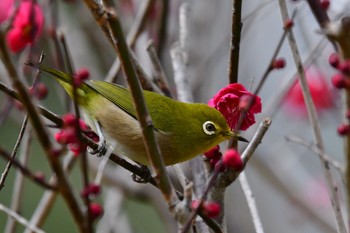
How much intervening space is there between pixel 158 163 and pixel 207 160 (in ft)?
2.86

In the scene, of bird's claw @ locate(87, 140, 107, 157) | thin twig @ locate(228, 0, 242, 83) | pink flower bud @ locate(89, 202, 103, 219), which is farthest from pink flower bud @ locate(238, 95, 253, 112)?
bird's claw @ locate(87, 140, 107, 157)

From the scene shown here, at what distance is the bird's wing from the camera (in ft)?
10.9

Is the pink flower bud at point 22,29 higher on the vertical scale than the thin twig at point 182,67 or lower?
lower

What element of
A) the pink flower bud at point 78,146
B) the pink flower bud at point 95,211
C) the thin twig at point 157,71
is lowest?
the pink flower bud at point 95,211

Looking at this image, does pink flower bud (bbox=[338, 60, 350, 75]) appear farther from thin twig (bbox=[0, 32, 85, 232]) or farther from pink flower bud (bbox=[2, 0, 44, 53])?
pink flower bud (bbox=[2, 0, 44, 53])

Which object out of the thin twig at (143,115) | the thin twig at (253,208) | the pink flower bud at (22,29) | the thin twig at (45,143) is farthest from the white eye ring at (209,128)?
the thin twig at (45,143)

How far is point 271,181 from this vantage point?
17.0ft

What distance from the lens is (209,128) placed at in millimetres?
2992

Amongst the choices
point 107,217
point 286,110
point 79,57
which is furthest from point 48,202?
point 286,110

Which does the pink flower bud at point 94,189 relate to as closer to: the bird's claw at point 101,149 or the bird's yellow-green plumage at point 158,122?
the bird's claw at point 101,149

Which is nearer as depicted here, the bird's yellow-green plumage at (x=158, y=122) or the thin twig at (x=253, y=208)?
the thin twig at (x=253, y=208)

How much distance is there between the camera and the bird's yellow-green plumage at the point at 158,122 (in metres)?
2.99

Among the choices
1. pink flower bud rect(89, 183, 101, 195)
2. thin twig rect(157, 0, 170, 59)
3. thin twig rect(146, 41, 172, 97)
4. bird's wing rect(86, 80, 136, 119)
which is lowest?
pink flower bud rect(89, 183, 101, 195)

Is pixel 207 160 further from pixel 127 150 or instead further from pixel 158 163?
pixel 158 163
